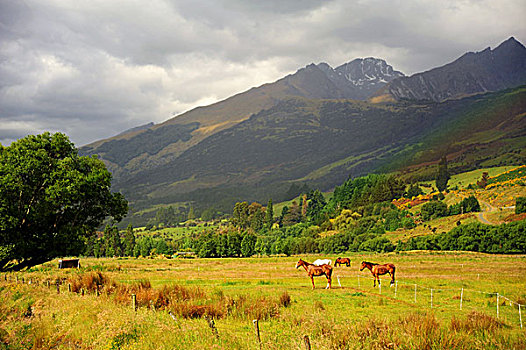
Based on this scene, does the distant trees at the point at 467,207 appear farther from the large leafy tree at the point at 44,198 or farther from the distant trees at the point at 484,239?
the large leafy tree at the point at 44,198

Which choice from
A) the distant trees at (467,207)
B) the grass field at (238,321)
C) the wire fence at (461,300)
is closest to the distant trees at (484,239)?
the distant trees at (467,207)

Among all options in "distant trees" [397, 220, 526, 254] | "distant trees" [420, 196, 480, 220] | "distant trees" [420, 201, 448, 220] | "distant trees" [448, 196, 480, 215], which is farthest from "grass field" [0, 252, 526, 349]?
"distant trees" [448, 196, 480, 215]

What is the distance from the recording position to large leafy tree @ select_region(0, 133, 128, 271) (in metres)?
31.4

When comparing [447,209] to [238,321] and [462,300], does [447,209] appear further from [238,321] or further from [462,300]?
[238,321]

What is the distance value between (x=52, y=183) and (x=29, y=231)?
4714 mm

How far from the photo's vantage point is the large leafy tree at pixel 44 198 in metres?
31.4

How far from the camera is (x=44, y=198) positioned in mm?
33438

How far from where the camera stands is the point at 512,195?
607ft

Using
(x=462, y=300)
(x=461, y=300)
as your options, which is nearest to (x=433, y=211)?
(x=462, y=300)

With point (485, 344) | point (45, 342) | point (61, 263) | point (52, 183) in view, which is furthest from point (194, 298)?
point (61, 263)

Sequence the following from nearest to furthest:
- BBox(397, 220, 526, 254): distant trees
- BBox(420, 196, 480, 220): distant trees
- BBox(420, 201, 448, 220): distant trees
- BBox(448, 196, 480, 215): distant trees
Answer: BBox(397, 220, 526, 254): distant trees → BBox(448, 196, 480, 215): distant trees → BBox(420, 196, 480, 220): distant trees → BBox(420, 201, 448, 220): distant trees

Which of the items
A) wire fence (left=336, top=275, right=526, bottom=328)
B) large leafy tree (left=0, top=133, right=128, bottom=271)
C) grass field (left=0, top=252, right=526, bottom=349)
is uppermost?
large leafy tree (left=0, top=133, right=128, bottom=271)

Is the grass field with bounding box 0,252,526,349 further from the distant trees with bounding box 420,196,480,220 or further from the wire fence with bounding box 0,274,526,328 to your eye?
the distant trees with bounding box 420,196,480,220

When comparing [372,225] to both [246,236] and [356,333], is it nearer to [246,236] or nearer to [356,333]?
[246,236]
